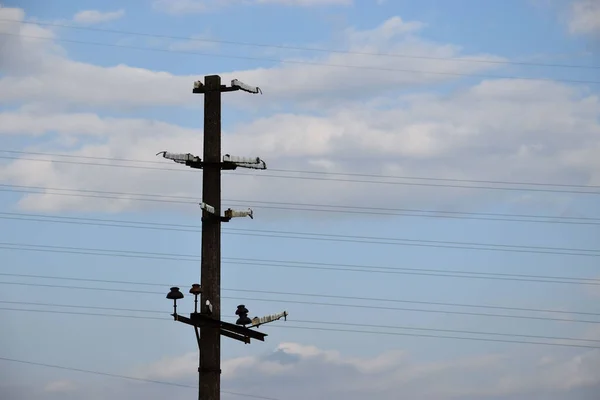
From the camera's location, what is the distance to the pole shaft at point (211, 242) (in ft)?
111

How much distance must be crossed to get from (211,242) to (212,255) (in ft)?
1.16

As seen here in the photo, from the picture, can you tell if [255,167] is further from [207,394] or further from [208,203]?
[207,394]

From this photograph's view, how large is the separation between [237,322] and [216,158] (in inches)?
162

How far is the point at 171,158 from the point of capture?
33.9m

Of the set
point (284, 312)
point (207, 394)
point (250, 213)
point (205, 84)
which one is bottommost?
point (207, 394)

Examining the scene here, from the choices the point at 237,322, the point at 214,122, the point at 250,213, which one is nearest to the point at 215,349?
the point at 237,322

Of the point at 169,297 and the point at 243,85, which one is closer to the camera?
the point at 169,297

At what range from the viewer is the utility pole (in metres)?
33.9

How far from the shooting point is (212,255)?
3422 cm

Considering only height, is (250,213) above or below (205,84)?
below

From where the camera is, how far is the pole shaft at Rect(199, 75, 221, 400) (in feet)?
111

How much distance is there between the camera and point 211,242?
34.4 meters

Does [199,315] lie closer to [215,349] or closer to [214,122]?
[215,349]

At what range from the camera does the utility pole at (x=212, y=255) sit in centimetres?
3388
